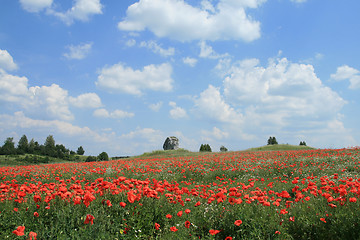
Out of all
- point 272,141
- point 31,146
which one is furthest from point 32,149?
point 272,141

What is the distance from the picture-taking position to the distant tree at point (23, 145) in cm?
6239

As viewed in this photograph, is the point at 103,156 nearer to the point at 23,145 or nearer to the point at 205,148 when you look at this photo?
the point at 205,148

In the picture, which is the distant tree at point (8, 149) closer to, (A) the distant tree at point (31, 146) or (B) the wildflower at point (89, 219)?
(A) the distant tree at point (31, 146)

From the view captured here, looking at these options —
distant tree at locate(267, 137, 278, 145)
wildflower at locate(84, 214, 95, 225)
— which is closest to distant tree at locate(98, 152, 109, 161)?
distant tree at locate(267, 137, 278, 145)

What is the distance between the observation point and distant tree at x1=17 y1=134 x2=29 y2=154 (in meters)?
62.4

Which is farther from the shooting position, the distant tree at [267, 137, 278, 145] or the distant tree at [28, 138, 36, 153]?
the distant tree at [28, 138, 36, 153]

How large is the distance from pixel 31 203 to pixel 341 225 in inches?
257

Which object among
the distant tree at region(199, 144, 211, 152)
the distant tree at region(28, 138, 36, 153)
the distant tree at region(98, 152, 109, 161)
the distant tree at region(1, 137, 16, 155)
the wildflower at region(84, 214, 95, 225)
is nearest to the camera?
the wildflower at region(84, 214, 95, 225)

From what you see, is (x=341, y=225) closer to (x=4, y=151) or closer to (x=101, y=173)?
(x=101, y=173)

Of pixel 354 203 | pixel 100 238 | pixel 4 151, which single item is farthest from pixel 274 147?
pixel 4 151

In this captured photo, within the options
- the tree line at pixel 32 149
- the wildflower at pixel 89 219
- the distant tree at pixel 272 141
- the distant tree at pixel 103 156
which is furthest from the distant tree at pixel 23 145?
the wildflower at pixel 89 219

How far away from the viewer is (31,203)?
18.1 ft

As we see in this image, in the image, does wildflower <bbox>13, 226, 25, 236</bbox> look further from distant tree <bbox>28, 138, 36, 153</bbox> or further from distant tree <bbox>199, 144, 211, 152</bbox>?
distant tree <bbox>28, 138, 36, 153</bbox>

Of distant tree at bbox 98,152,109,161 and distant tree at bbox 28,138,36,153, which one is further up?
distant tree at bbox 28,138,36,153
